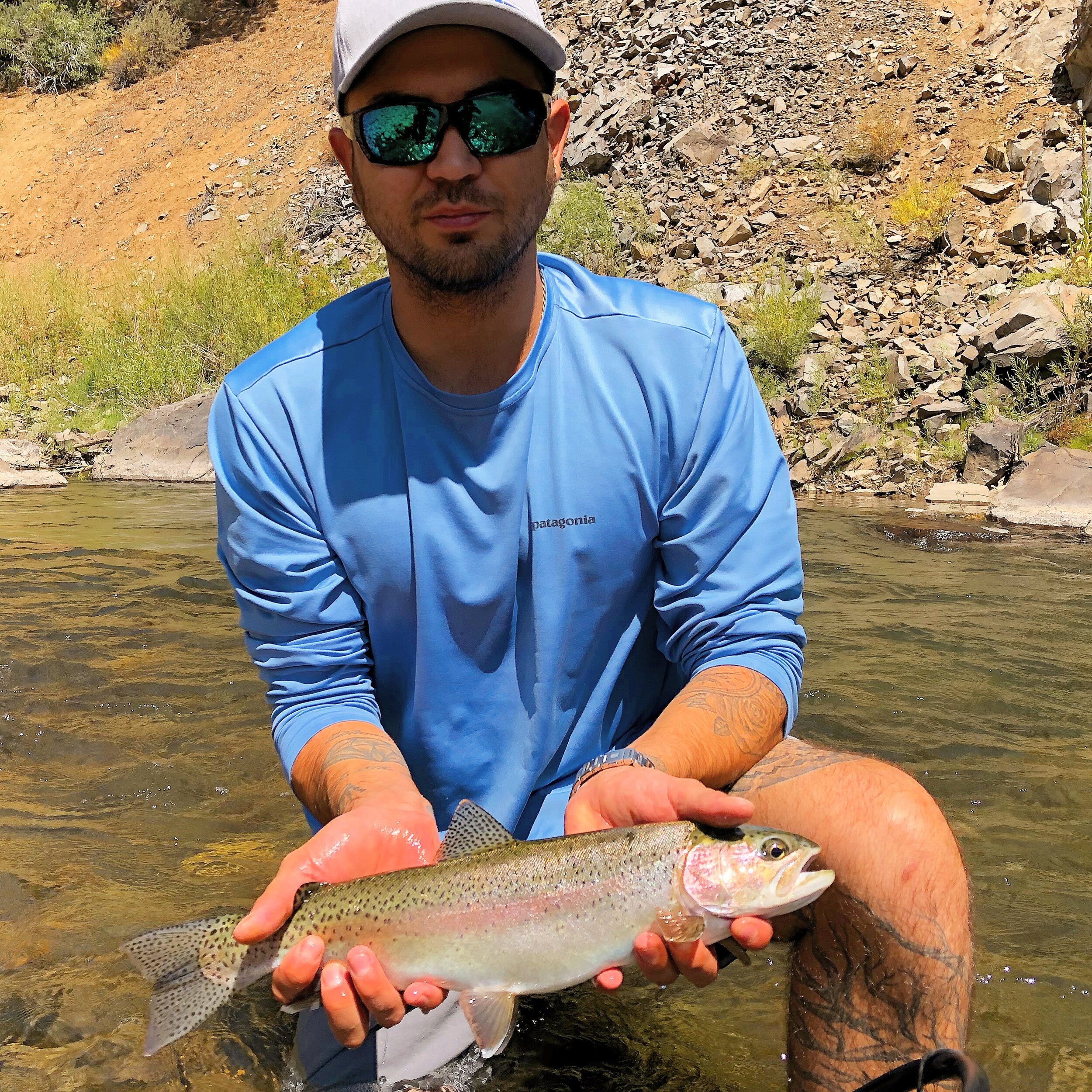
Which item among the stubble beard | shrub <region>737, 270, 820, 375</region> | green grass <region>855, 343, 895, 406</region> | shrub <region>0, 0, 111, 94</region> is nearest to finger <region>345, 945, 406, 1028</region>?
the stubble beard

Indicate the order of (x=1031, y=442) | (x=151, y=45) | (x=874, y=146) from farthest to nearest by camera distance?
(x=151, y=45) < (x=874, y=146) < (x=1031, y=442)

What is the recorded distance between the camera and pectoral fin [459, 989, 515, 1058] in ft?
7.38

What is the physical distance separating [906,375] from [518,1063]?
10202 millimetres

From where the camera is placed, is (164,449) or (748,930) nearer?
(748,930)

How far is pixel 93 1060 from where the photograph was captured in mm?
3074

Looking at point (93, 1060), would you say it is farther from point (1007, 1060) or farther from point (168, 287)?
point (168, 287)

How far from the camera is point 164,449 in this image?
14.2m

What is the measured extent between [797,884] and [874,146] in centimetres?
1528

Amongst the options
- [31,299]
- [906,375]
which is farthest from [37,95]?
[906,375]

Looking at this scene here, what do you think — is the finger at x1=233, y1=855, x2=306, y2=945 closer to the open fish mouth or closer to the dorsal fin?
the dorsal fin

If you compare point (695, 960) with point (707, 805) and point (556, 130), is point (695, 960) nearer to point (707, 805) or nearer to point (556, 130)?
point (707, 805)

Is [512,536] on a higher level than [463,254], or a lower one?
lower

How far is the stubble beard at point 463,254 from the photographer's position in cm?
278

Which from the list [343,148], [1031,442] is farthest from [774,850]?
[1031,442]
